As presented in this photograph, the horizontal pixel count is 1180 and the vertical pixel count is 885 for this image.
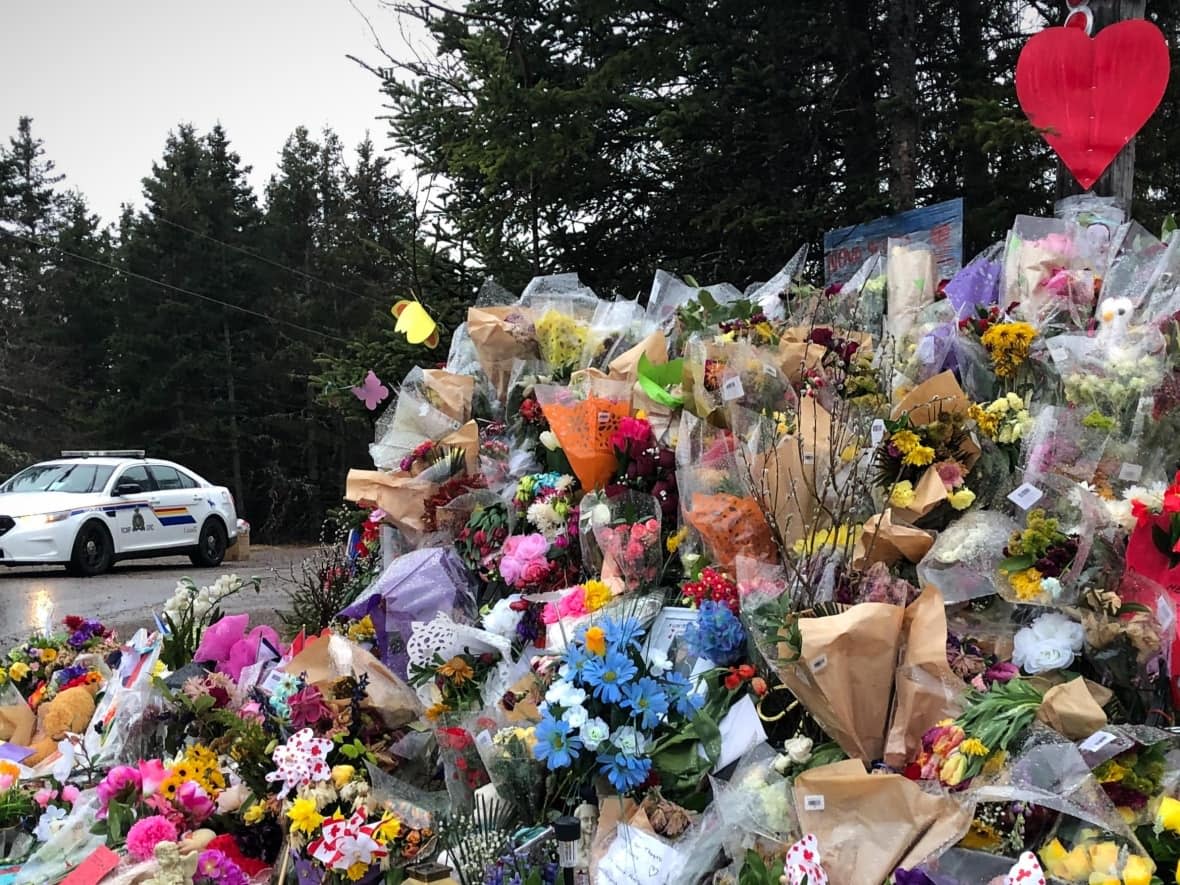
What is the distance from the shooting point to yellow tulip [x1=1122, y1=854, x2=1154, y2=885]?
5.81 ft

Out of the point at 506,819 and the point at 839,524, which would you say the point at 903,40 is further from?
the point at 506,819

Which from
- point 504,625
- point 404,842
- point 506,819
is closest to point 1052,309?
point 504,625

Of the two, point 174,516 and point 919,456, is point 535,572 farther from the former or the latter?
point 174,516

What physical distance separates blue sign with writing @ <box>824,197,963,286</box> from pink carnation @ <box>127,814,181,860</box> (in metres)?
4.28

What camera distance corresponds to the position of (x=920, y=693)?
2320 millimetres

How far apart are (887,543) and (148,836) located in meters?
2.20

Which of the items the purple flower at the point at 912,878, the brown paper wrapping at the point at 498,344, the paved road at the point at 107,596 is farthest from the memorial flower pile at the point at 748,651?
the paved road at the point at 107,596

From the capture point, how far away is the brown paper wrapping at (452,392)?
15.0ft

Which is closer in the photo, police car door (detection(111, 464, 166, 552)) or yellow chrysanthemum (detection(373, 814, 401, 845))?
yellow chrysanthemum (detection(373, 814, 401, 845))

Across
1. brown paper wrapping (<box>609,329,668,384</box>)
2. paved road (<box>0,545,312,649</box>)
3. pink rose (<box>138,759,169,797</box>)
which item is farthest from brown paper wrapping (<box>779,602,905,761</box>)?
paved road (<box>0,545,312,649</box>)

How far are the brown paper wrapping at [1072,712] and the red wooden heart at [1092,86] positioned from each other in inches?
132

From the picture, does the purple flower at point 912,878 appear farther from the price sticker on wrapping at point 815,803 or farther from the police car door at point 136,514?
the police car door at point 136,514

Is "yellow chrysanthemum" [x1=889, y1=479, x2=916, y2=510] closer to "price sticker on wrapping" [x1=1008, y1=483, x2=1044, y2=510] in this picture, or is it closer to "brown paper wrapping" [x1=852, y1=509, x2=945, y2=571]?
"brown paper wrapping" [x1=852, y1=509, x2=945, y2=571]

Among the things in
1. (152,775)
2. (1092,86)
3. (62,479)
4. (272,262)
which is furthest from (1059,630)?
(272,262)
